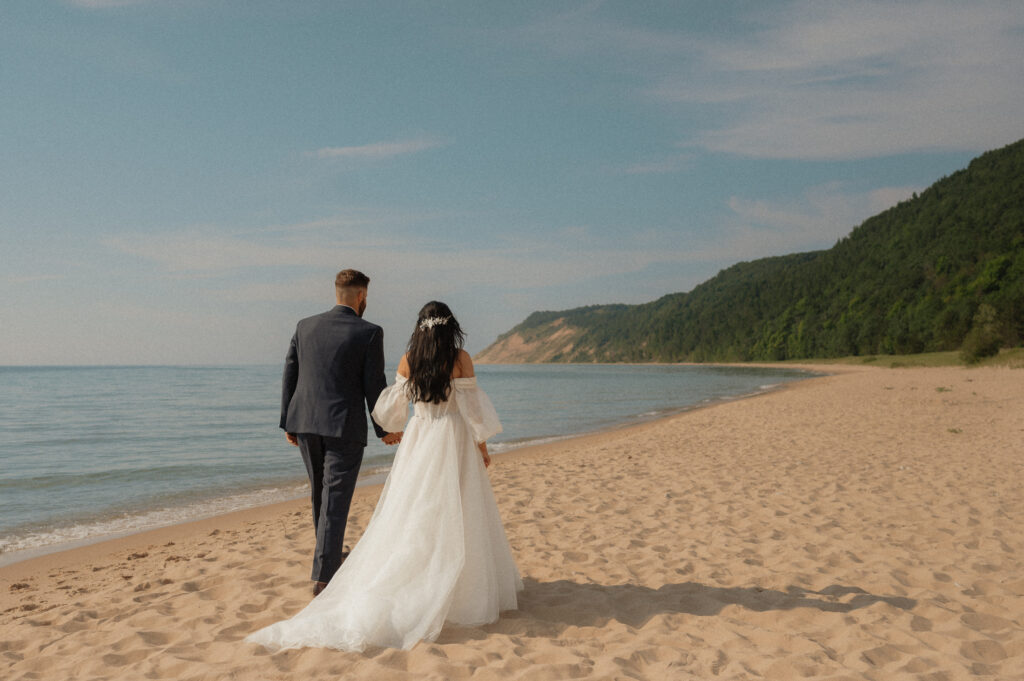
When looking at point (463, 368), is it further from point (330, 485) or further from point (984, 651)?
point (984, 651)

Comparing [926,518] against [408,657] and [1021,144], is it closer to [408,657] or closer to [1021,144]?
[408,657]

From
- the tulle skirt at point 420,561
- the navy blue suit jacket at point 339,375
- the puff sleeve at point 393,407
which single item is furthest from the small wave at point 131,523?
the puff sleeve at point 393,407

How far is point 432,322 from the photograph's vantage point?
4.00 m

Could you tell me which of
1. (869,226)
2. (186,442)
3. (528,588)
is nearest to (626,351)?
(869,226)

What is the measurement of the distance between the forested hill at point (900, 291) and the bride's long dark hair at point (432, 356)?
160 ft

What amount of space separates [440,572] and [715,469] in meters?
7.66

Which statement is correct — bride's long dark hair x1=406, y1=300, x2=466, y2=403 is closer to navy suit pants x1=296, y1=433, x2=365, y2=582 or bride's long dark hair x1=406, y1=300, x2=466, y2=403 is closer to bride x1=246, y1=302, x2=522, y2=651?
bride x1=246, y1=302, x2=522, y2=651

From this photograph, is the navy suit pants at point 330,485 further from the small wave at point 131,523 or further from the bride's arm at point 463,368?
the small wave at point 131,523

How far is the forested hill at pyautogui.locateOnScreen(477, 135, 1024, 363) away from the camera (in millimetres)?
68625

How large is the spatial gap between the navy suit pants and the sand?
1.70 ft

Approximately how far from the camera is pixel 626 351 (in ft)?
563

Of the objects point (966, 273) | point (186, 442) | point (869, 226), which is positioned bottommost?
point (186, 442)

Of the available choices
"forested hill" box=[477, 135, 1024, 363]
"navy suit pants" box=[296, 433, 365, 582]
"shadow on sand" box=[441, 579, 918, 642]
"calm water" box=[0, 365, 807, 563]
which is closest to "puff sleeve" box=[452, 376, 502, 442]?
"navy suit pants" box=[296, 433, 365, 582]

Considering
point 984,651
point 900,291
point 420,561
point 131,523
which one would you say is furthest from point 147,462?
point 900,291
